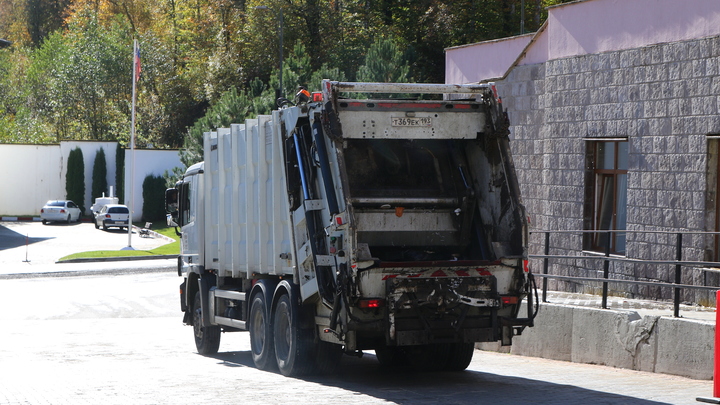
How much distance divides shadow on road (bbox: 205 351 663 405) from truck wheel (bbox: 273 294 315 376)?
20cm

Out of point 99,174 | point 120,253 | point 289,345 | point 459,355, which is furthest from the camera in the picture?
point 99,174

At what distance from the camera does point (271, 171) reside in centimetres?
1148

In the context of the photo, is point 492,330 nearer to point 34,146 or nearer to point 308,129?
point 308,129

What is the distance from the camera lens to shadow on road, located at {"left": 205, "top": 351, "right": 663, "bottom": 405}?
9133 millimetres

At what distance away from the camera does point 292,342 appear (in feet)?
35.3

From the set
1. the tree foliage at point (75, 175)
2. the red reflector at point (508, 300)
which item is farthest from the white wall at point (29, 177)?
the red reflector at point (508, 300)

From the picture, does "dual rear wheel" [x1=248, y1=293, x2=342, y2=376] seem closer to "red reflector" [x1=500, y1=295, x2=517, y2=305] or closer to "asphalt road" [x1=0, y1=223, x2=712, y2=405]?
"asphalt road" [x1=0, y1=223, x2=712, y2=405]

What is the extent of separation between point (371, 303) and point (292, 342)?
4.90 ft

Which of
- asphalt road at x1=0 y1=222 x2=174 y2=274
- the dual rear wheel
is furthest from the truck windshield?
asphalt road at x1=0 y1=222 x2=174 y2=274

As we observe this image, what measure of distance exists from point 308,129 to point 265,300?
235 cm

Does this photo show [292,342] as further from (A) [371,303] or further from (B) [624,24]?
(B) [624,24]

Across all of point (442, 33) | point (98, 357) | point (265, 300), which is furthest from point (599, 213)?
point (442, 33)

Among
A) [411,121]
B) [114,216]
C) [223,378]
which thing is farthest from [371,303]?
[114,216]

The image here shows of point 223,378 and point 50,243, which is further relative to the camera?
point 50,243
